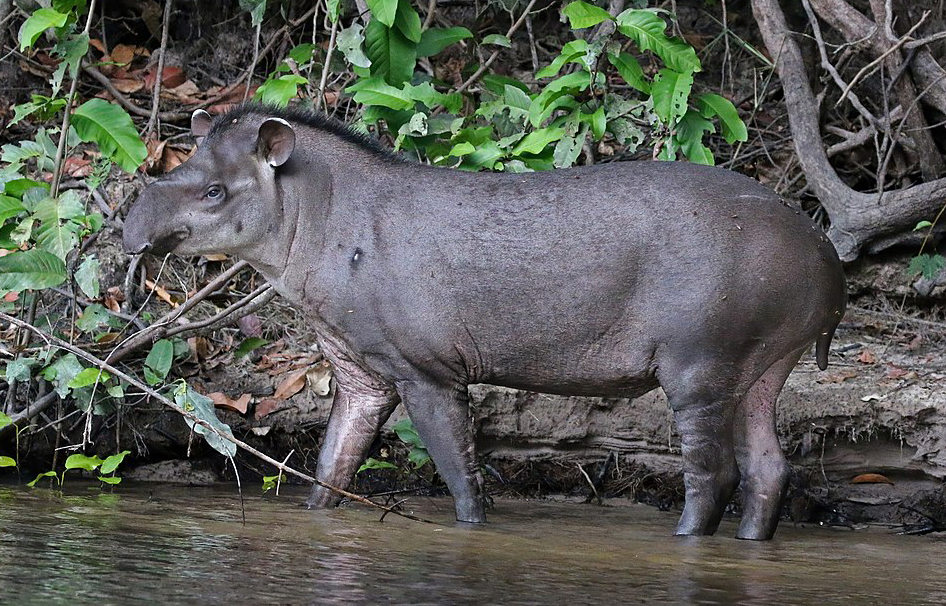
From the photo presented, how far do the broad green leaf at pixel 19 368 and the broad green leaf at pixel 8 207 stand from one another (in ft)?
2.41

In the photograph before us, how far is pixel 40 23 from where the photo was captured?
21.0 feet

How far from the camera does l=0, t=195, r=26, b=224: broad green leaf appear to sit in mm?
6430

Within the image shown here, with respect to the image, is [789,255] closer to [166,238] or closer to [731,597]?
[731,597]

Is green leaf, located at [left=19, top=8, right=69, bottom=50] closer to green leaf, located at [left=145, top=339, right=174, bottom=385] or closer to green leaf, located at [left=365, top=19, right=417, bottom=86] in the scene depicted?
green leaf, located at [left=365, top=19, right=417, bottom=86]

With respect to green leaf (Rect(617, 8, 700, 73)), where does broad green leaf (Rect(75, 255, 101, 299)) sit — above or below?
below

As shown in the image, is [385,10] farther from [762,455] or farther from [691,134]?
[762,455]

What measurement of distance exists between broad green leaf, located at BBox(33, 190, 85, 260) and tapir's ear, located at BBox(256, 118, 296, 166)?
1068mm

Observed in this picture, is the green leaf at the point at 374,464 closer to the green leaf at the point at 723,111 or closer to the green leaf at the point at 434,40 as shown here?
the green leaf at the point at 434,40

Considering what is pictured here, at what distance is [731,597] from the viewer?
403 cm

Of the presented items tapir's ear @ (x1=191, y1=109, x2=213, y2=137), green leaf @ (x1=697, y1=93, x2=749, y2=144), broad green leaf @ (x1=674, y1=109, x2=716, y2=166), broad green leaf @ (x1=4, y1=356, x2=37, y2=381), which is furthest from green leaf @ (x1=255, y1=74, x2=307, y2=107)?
green leaf @ (x1=697, y1=93, x2=749, y2=144)

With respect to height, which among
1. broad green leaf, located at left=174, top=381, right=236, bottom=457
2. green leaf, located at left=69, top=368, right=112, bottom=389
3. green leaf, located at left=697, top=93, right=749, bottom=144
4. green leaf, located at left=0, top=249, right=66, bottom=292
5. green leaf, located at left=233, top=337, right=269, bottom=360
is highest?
green leaf, located at left=697, top=93, right=749, bottom=144

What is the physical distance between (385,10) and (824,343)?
9.47 feet

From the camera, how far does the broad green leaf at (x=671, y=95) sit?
6.91 meters

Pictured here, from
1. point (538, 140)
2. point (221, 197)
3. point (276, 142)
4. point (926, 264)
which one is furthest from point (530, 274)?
point (926, 264)
